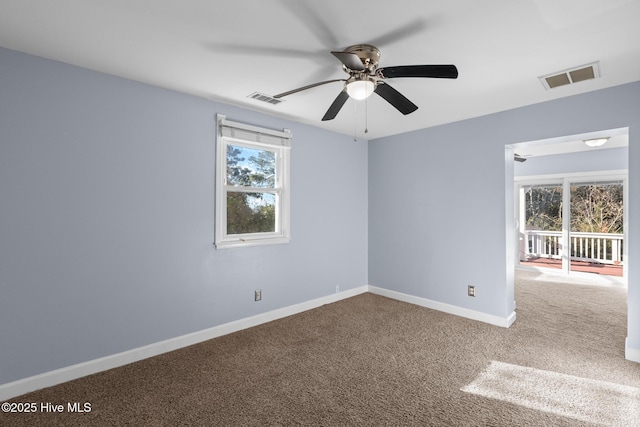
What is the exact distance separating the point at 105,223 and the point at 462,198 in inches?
154

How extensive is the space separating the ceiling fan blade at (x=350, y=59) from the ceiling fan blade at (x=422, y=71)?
0.52 ft

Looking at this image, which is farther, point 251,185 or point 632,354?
point 251,185

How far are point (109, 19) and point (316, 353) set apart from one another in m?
2.99

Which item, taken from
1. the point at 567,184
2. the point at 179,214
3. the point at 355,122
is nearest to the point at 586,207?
the point at 567,184

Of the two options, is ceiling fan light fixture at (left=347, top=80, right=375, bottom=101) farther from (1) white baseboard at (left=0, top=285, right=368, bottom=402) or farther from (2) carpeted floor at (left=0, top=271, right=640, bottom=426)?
(1) white baseboard at (left=0, top=285, right=368, bottom=402)

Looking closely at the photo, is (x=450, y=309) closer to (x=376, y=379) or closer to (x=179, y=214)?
(x=376, y=379)

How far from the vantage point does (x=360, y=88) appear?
2168mm

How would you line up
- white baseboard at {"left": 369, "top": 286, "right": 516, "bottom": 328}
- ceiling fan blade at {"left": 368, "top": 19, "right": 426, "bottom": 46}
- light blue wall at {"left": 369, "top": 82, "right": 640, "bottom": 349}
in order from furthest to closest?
white baseboard at {"left": 369, "top": 286, "right": 516, "bottom": 328}, light blue wall at {"left": 369, "top": 82, "right": 640, "bottom": 349}, ceiling fan blade at {"left": 368, "top": 19, "right": 426, "bottom": 46}

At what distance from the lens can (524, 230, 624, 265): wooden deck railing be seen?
19.7 ft

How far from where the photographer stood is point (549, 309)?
4.13m

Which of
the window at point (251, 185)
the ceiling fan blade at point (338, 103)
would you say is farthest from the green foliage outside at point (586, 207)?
the ceiling fan blade at point (338, 103)

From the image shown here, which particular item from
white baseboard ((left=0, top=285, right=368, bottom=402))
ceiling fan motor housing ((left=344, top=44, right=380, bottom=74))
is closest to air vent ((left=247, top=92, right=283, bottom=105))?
ceiling fan motor housing ((left=344, top=44, right=380, bottom=74))

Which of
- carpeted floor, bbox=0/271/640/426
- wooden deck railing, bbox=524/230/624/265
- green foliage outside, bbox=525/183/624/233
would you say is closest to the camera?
carpeted floor, bbox=0/271/640/426

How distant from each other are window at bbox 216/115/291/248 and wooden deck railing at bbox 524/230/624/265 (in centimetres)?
605
